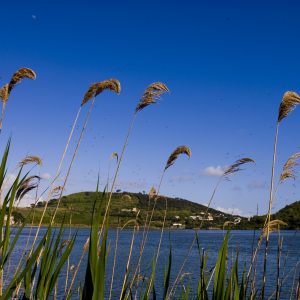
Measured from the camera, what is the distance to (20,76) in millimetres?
4039

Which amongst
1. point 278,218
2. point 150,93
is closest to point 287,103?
point 150,93

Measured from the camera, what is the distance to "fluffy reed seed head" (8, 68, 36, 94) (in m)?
3.98

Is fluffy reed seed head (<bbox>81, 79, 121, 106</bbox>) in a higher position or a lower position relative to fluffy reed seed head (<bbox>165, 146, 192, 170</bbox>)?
higher

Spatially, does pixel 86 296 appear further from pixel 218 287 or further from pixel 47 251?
pixel 218 287

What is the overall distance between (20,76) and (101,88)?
828 mm

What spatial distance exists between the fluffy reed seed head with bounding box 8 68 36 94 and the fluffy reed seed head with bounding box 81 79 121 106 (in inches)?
25.2

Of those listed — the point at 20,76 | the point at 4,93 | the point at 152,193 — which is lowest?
the point at 152,193

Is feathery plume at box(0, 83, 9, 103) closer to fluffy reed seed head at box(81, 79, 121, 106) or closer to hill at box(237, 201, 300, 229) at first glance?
fluffy reed seed head at box(81, 79, 121, 106)

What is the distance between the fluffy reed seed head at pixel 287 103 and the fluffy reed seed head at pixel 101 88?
1.82 meters

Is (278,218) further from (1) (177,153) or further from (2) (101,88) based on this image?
(2) (101,88)

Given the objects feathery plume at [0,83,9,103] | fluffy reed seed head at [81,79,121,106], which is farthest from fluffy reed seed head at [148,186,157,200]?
feathery plume at [0,83,9,103]

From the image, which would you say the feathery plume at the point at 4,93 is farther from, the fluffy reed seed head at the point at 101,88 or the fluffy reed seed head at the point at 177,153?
the fluffy reed seed head at the point at 177,153

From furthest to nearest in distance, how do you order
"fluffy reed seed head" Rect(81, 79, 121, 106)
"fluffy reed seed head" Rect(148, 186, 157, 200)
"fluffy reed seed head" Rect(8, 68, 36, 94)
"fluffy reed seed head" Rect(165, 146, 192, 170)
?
"fluffy reed seed head" Rect(148, 186, 157, 200) → "fluffy reed seed head" Rect(165, 146, 192, 170) → "fluffy reed seed head" Rect(81, 79, 121, 106) → "fluffy reed seed head" Rect(8, 68, 36, 94)

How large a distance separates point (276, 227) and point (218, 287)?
2.06m
